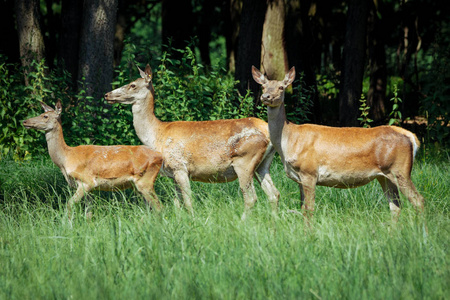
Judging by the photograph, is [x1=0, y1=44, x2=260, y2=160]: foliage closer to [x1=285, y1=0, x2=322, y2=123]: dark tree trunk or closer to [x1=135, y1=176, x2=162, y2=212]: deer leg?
[x1=285, y1=0, x2=322, y2=123]: dark tree trunk

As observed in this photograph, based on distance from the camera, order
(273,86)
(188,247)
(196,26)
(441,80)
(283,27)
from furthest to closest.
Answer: (196,26) → (283,27) → (441,80) → (273,86) → (188,247)

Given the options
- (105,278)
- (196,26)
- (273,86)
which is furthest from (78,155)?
(196,26)

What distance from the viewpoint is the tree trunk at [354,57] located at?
11.4 m

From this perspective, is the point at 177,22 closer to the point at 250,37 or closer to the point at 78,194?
the point at 250,37

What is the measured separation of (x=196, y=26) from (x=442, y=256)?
19.9 m

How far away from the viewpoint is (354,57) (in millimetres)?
11453

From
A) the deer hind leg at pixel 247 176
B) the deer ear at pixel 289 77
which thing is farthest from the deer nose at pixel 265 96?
the deer hind leg at pixel 247 176

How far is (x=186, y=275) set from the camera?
14.4 feet

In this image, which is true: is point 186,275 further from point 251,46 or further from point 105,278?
point 251,46

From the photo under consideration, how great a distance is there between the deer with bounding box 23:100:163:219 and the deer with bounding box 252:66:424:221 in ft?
4.85

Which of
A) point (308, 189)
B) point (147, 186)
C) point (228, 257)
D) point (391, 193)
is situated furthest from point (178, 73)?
point (228, 257)

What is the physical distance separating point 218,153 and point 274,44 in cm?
423

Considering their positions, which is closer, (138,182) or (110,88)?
(138,182)

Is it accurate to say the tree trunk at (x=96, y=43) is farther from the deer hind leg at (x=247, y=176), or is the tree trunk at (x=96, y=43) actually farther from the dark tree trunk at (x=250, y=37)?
the deer hind leg at (x=247, y=176)
